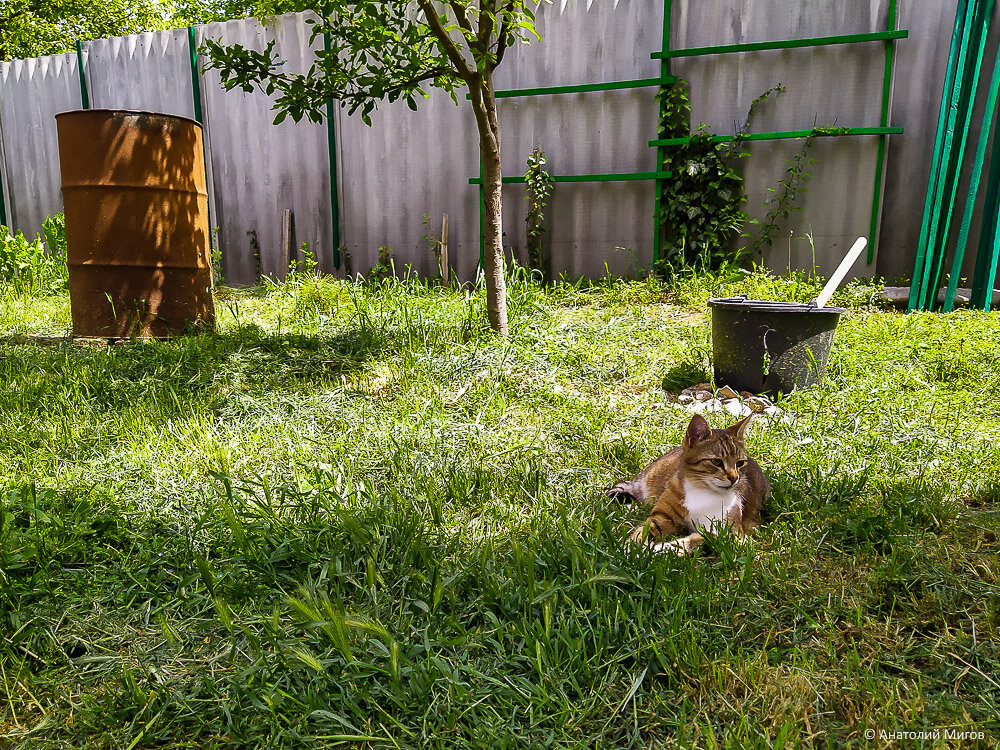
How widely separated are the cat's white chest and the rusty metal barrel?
158 inches

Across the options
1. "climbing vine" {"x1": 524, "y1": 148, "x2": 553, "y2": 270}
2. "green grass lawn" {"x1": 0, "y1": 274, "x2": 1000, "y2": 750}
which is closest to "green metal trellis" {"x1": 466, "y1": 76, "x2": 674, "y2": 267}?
"climbing vine" {"x1": 524, "y1": 148, "x2": 553, "y2": 270}

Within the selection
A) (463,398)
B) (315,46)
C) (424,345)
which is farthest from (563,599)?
(315,46)

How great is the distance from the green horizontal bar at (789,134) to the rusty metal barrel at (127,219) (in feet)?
12.6

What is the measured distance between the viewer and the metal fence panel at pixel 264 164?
6.98 metres

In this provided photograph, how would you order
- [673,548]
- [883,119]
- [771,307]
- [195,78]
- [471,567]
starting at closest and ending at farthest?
[471,567] → [673,548] → [771,307] → [883,119] → [195,78]

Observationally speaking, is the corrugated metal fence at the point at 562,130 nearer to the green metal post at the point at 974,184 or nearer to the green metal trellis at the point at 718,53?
the green metal trellis at the point at 718,53

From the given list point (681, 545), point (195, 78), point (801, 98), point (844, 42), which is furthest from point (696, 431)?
point (195, 78)

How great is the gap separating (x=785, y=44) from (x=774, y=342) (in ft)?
11.1

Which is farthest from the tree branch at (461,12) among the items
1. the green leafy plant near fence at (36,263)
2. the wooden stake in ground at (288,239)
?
the green leafy plant near fence at (36,263)

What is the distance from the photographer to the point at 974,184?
467 centimetres

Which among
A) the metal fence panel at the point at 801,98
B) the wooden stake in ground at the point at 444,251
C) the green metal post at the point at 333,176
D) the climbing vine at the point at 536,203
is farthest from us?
the green metal post at the point at 333,176

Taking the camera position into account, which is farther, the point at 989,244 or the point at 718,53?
the point at 718,53

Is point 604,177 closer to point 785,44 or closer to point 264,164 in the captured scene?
point 785,44

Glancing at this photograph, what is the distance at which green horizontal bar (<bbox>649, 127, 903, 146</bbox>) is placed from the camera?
5.09m
